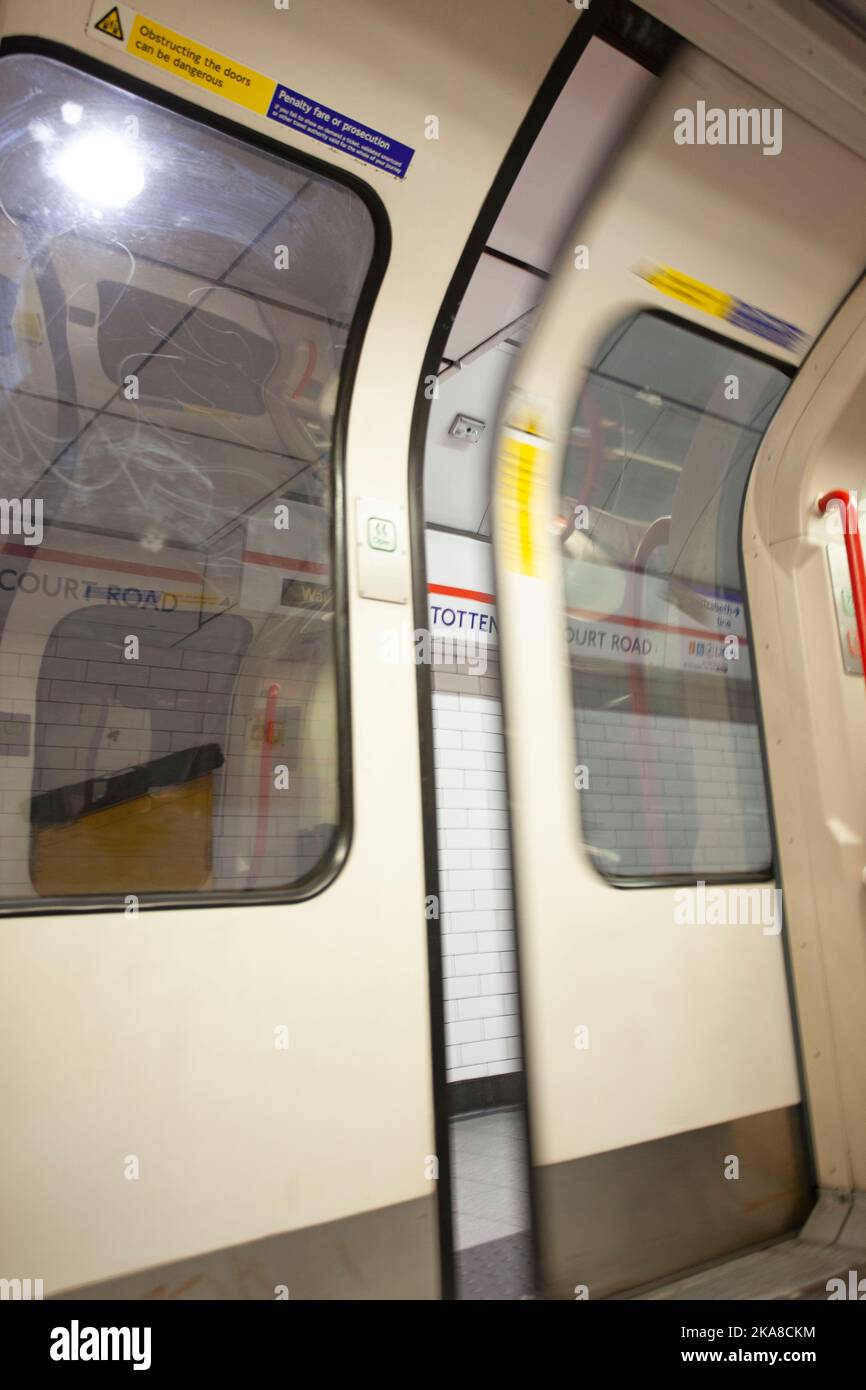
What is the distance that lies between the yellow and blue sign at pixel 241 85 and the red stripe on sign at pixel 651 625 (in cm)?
109

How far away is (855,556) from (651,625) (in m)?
0.57

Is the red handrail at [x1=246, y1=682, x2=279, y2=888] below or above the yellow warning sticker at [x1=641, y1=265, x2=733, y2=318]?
below

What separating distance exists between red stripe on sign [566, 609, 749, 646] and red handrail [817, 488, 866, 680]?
14.4 inches

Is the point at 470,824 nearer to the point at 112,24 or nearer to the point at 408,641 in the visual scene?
the point at 408,641

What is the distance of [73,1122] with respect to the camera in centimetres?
153

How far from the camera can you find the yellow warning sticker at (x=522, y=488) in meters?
2.33

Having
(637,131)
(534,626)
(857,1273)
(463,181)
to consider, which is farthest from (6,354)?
(857,1273)

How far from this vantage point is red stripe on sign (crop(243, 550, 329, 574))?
196 cm

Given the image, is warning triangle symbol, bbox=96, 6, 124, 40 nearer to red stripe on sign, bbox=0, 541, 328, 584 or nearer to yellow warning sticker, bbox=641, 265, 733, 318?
red stripe on sign, bbox=0, 541, 328, 584

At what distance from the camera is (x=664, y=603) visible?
2.68 meters

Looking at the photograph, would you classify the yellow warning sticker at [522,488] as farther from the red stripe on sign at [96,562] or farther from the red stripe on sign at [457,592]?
the red stripe on sign at [457,592]

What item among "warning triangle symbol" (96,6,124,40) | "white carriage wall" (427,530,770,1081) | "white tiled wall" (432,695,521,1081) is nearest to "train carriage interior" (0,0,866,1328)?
"warning triangle symbol" (96,6,124,40)

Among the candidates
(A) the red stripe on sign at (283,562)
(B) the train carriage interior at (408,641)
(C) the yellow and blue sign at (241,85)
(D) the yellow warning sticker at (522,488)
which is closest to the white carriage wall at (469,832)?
(B) the train carriage interior at (408,641)

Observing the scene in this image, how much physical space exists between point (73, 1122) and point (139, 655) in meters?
0.80
